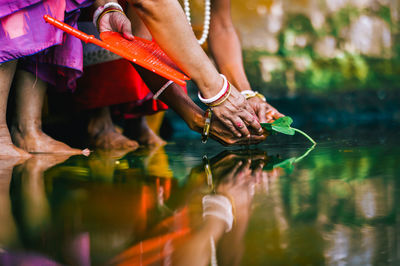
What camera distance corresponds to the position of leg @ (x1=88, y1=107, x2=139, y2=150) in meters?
1.44

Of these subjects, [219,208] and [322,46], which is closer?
[219,208]

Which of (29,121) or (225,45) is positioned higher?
(225,45)

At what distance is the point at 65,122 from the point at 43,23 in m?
0.62

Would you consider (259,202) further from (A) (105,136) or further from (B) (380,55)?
(B) (380,55)

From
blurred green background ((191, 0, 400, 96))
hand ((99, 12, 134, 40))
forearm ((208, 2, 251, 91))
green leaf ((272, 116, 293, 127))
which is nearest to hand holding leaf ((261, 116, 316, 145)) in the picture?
green leaf ((272, 116, 293, 127))

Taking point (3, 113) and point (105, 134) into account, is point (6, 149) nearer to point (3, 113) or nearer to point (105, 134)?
point (3, 113)

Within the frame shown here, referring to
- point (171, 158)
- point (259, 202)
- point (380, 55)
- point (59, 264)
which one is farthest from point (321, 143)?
point (380, 55)

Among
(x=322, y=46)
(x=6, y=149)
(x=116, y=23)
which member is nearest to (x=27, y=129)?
(x=6, y=149)

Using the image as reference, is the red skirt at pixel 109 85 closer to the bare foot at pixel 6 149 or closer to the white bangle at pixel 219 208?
the bare foot at pixel 6 149

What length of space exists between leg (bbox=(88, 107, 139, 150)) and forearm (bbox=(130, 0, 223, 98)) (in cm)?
46

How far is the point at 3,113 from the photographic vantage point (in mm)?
1129

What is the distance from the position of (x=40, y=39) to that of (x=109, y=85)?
0.35 m

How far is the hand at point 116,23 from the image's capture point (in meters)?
1.13

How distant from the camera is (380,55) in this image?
2744mm
